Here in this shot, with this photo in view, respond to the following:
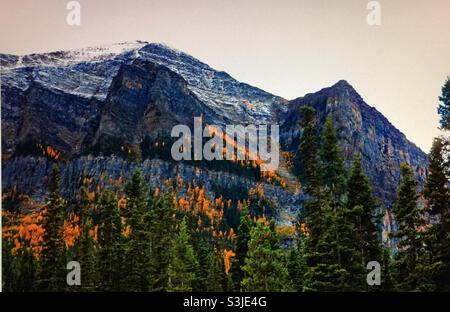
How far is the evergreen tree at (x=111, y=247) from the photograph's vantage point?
43.6m

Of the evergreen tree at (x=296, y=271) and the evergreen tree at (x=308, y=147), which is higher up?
the evergreen tree at (x=308, y=147)

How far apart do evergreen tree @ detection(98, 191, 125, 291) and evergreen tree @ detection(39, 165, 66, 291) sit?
344 centimetres

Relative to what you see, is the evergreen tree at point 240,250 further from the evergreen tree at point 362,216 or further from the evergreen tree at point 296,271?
the evergreen tree at point 362,216

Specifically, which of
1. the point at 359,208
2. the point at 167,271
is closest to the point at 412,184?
the point at 359,208

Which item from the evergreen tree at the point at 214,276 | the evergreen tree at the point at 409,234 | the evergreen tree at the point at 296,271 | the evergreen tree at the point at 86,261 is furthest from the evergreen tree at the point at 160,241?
the evergreen tree at the point at 409,234

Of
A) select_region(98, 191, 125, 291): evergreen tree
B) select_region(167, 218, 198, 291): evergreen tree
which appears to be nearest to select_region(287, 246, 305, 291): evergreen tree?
select_region(167, 218, 198, 291): evergreen tree

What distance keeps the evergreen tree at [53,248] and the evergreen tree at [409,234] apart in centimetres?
2756

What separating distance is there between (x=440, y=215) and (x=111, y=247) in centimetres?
2715

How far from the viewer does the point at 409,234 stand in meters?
30.4

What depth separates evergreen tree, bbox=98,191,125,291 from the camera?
4359 cm

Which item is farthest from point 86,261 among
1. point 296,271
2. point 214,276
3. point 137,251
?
point 296,271

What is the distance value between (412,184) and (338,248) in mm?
6076

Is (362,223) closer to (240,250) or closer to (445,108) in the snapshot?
(445,108)

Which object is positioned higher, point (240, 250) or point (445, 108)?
point (445, 108)
